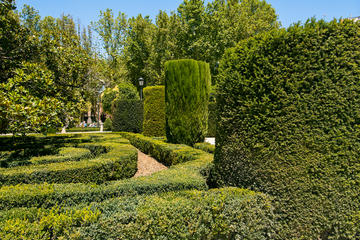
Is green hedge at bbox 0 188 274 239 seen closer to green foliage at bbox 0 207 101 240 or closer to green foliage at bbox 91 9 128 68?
green foliage at bbox 0 207 101 240

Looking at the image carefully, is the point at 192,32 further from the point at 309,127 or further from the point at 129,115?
the point at 309,127

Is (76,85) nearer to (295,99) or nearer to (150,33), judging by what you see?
(295,99)

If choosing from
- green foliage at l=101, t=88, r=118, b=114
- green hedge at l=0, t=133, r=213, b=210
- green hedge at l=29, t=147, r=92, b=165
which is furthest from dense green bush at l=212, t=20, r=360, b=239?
green foliage at l=101, t=88, r=118, b=114

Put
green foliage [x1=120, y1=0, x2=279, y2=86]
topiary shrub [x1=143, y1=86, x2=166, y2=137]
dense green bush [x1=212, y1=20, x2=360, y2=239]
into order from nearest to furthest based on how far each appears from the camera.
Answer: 1. dense green bush [x1=212, y1=20, x2=360, y2=239]
2. topiary shrub [x1=143, y1=86, x2=166, y2=137]
3. green foliage [x1=120, y1=0, x2=279, y2=86]

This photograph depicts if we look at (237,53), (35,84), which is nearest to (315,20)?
(237,53)

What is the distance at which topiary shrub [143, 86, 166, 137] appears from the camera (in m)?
13.4

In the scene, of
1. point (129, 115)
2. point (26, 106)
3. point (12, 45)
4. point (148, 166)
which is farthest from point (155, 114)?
point (26, 106)

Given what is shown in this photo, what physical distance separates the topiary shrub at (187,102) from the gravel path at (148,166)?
1229 mm

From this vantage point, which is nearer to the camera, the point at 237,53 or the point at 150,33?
the point at 237,53

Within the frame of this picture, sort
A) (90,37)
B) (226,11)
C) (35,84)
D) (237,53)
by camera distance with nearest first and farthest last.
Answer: (237,53) → (35,84) → (226,11) → (90,37)

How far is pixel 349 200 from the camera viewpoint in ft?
10.3

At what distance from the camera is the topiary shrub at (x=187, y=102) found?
9.27 meters

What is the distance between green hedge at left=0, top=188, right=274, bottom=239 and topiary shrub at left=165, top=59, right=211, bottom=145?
596 centimetres

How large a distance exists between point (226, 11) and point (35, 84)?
27.2 meters
